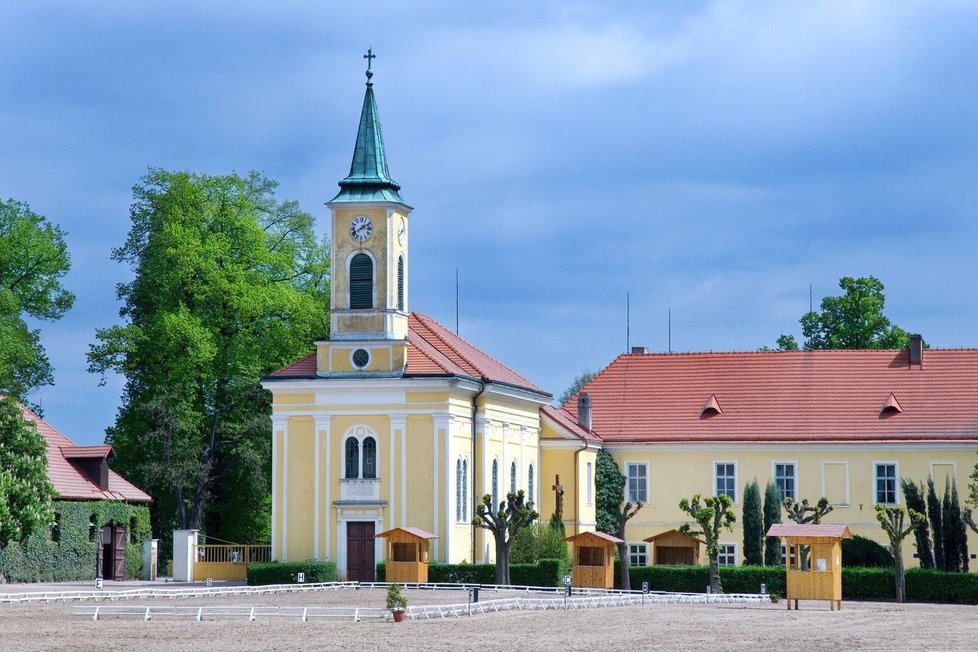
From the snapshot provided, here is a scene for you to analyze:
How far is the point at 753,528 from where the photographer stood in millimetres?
60469

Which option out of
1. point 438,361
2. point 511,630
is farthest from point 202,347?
point 511,630

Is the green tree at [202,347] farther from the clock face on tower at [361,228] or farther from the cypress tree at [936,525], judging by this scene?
the cypress tree at [936,525]

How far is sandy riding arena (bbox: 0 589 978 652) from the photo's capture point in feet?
104

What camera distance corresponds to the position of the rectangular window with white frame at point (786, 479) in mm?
63875

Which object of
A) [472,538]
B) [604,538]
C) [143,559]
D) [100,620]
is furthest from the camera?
[143,559]

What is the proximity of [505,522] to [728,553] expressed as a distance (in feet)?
46.2

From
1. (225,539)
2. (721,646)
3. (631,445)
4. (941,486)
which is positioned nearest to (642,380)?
(631,445)

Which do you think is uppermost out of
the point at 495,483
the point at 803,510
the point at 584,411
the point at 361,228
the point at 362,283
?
the point at 361,228

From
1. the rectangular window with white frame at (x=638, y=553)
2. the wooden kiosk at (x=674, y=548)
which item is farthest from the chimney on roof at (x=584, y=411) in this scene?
the wooden kiosk at (x=674, y=548)

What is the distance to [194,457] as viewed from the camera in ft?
209

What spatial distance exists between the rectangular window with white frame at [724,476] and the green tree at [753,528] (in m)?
3.41

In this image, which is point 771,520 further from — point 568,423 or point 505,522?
point 505,522

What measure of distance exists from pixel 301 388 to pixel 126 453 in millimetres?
12824

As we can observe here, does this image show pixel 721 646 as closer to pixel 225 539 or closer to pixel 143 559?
pixel 143 559
